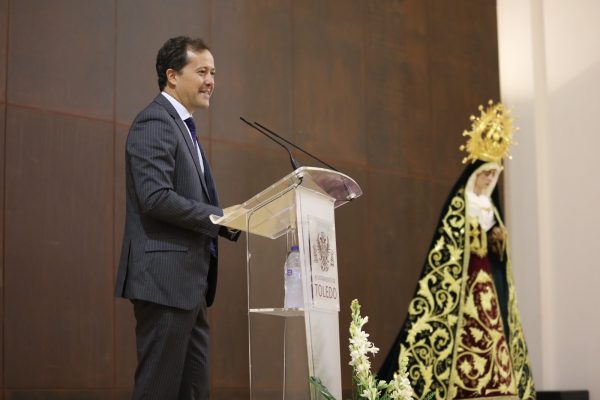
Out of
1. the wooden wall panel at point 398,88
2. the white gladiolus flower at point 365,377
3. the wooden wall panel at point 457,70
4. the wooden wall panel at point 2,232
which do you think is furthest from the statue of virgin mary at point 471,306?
the white gladiolus flower at point 365,377

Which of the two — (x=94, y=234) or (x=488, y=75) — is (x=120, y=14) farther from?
(x=488, y=75)

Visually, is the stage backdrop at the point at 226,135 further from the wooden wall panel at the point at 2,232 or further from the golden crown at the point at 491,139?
the golden crown at the point at 491,139

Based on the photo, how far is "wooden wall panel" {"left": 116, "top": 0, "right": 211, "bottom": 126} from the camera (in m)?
4.73

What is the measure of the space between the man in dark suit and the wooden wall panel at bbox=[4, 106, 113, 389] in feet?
4.57

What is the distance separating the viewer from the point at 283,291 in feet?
9.07

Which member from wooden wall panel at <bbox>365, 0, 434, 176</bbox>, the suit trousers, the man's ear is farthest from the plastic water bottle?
wooden wall panel at <bbox>365, 0, 434, 176</bbox>

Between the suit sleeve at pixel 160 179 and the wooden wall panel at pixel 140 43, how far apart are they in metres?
1.74

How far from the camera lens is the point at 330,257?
2.88m

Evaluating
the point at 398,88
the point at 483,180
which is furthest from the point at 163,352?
the point at 398,88

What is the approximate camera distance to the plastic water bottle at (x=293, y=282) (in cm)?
271

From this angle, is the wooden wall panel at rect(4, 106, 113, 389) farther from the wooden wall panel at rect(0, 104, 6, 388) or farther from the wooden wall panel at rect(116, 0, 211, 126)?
the wooden wall panel at rect(116, 0, 211, 126)

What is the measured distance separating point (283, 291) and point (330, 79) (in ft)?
10.8

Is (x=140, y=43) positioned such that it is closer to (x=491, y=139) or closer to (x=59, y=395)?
(x=59, y=395)

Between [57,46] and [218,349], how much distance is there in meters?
1.79
